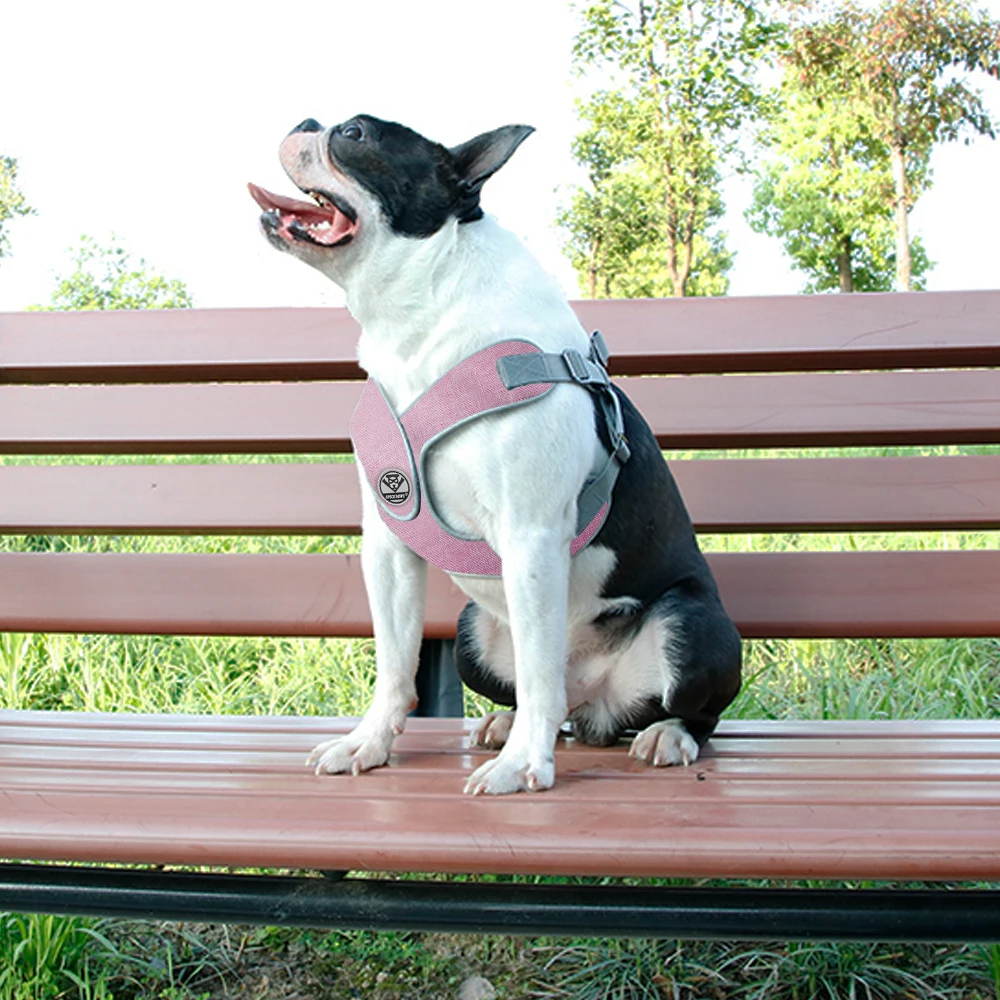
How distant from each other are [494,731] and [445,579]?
540 millimetres

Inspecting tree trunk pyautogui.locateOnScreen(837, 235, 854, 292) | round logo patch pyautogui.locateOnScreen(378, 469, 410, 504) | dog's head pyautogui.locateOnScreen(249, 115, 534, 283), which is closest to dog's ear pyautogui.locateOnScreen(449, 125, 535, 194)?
dog's head pyautogui.locateOnScreen(249, 115, 534, 283)

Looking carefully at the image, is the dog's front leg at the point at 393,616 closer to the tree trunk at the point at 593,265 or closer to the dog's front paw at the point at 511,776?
the dog's front paw at the point at 511,776

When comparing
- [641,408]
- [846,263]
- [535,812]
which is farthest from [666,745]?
[846,263]

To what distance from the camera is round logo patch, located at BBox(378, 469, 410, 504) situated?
4.96ft

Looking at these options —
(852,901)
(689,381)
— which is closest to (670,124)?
(689,381)

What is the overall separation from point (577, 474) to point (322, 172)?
0.53 metres

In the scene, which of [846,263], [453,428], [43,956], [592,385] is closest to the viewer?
[453,428]

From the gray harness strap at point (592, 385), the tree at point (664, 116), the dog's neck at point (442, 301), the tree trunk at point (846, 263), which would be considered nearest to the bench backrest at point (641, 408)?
the gray harness strap at point (592, 385)

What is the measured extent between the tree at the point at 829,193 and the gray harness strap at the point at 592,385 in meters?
18.6

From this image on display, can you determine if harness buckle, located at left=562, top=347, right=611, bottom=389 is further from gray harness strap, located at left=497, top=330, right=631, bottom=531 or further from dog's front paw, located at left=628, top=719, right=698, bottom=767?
dog's front paw, located at left=628, top=719, right=698, bottom=767

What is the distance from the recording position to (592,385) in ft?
5.11

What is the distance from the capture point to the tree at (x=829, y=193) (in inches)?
842

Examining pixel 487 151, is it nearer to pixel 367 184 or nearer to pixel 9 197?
pixel 367 184

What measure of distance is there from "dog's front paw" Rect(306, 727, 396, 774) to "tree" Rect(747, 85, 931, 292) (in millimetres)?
18896
